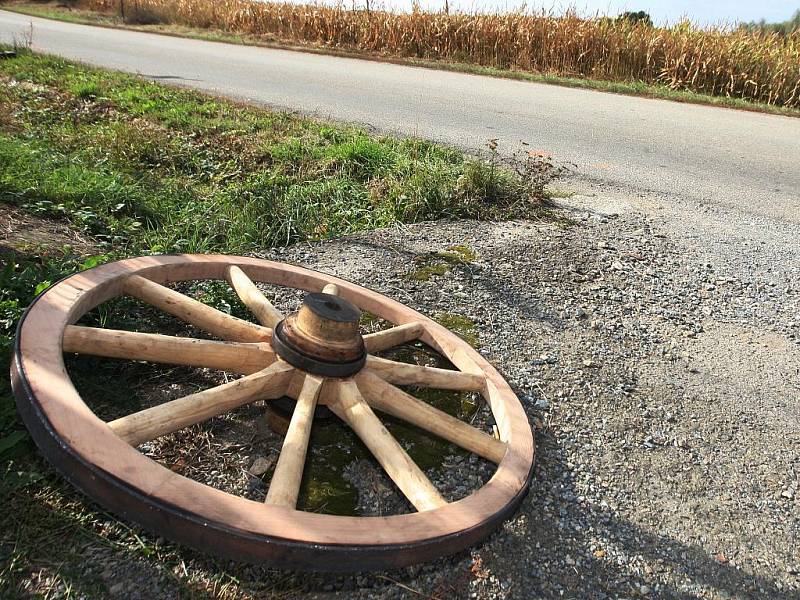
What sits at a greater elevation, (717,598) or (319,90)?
(319,90)

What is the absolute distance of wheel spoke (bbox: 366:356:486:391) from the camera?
7.17ft

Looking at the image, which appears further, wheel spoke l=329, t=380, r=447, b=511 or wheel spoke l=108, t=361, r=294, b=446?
wheel spoke l=329, t=380, r=447, b=511

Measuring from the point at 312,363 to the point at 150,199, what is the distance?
9.24ft

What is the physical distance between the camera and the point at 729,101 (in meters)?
9.95

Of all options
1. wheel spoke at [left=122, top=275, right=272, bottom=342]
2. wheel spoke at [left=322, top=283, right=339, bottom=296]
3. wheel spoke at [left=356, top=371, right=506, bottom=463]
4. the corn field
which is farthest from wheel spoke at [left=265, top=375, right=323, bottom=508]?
the corn field

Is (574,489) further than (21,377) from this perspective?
Yes

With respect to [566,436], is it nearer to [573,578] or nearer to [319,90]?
[573,578]

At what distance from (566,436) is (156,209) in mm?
2952

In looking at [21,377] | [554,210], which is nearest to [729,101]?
[554,210]

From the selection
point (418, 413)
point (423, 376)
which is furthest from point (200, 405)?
point (423, 376)

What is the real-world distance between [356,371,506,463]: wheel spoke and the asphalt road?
361cm

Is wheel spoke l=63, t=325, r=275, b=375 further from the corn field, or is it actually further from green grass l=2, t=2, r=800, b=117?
the corn field

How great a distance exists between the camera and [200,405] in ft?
5.91

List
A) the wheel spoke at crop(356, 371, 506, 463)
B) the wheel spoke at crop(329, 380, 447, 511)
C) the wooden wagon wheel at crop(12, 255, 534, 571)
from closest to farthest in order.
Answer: the wooden wagon wheel at crop(12, 255, 534, 571) < the wheel spoke at crop(329, 380, 447, 511) < the wheel spoke at crop(356, 371, 506, 463)
